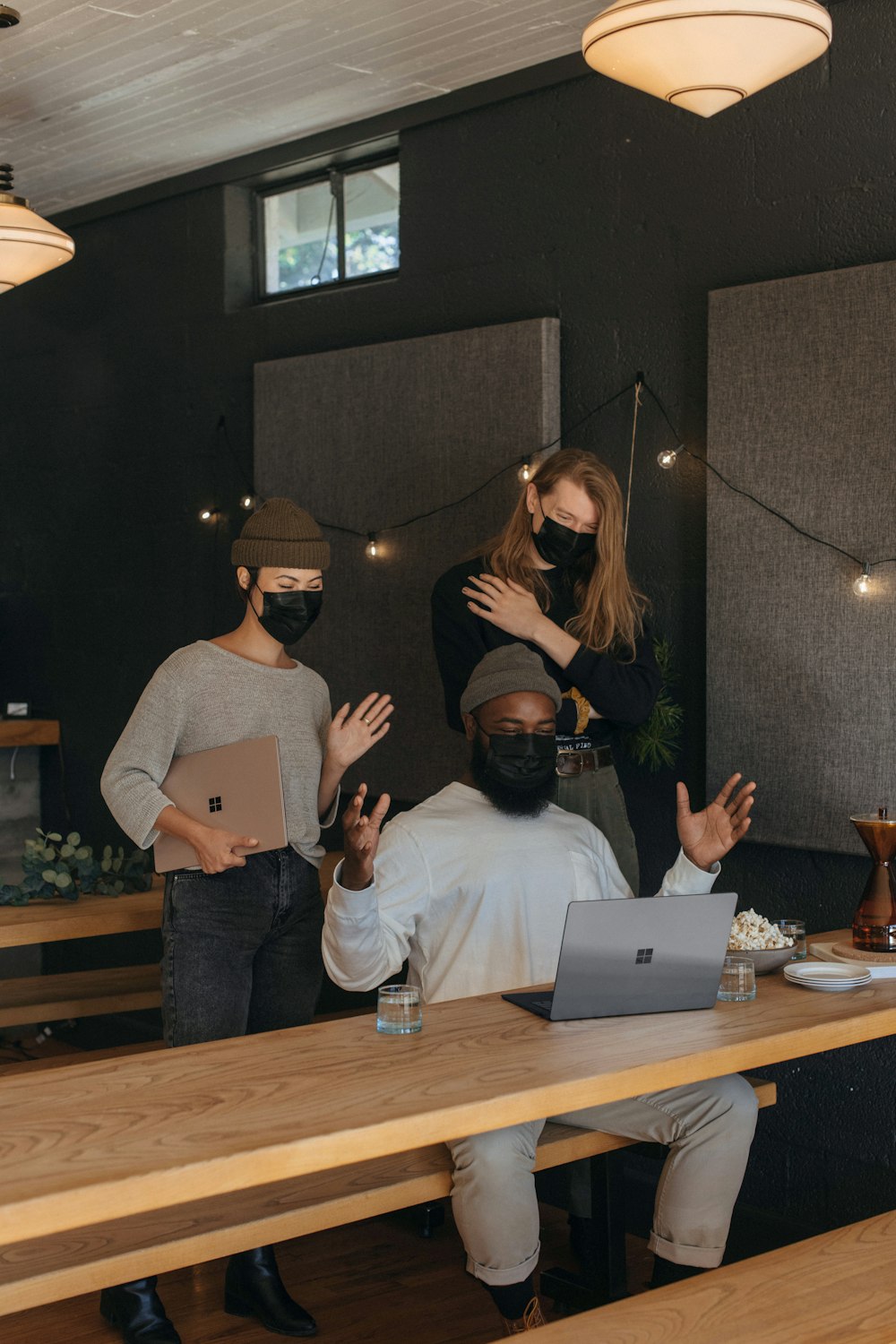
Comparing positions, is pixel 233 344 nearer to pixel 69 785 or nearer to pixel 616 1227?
pixel 69 785

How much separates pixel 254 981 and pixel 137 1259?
36.5 inches

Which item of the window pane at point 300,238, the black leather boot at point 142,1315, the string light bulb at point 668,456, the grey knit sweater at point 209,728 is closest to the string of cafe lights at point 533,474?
the string light bulb at point 668,456

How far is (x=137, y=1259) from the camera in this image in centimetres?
237

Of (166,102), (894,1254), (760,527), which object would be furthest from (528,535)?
(166,102)

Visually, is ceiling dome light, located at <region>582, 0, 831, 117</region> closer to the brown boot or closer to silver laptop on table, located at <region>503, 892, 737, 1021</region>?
silver laptop on table, located at <region>503, 892, 737, 1021</region>

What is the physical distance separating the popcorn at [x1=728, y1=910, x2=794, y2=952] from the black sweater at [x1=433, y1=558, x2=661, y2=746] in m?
0.74

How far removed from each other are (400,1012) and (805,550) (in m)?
1.73

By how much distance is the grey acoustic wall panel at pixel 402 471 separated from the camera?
4211 mm

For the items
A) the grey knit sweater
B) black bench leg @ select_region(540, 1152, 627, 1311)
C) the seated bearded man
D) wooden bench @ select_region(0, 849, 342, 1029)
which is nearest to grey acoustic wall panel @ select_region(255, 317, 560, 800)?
wooden bench @ select_region(0, 849, 342, 1029)

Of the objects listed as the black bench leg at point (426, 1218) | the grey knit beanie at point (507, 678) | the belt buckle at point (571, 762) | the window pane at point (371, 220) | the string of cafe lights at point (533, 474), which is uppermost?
the window pane at point (371, 220)

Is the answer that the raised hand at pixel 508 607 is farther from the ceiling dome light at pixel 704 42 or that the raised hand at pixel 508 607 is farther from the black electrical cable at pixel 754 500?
the ceiling dome light at pixel 704 42

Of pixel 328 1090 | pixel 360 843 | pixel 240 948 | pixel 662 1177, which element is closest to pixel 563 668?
pixel 240 948

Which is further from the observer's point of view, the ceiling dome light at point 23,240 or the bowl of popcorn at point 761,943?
the ceiling dome light at point 23,240

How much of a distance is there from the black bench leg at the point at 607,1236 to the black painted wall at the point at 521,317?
728 mm
